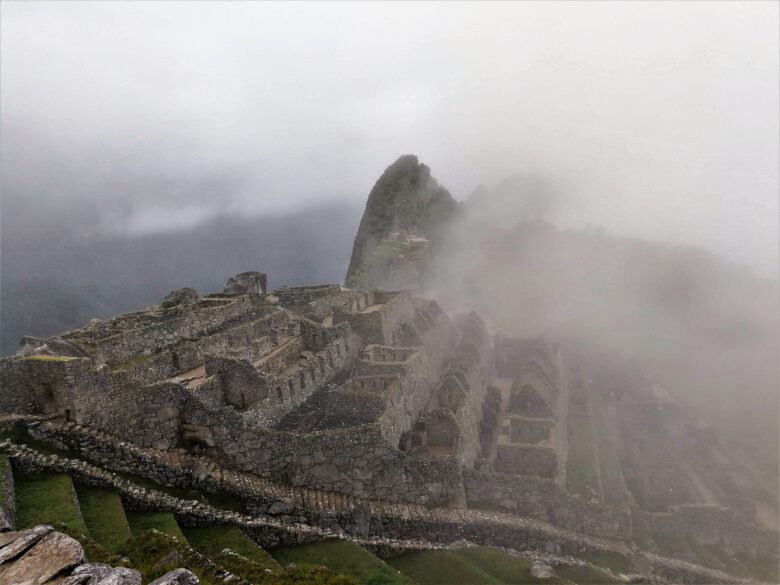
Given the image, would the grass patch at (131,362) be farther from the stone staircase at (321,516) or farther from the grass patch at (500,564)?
the grass patch at (500,564)

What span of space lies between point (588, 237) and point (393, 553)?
88463mm

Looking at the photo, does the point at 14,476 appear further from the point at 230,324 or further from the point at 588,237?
the point at 588,237

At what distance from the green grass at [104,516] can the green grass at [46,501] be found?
0.42m

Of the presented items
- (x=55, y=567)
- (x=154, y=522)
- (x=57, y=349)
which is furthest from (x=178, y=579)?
(x=57, y=349)

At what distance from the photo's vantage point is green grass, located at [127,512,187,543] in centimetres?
1338

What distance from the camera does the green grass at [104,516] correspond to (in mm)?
12070

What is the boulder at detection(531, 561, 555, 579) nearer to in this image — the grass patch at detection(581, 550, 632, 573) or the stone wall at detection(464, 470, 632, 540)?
the grass patch at detection(581, 550, 632, 573)

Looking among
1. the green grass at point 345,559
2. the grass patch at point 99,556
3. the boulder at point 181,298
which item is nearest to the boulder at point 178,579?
the grass patch at point 99,556

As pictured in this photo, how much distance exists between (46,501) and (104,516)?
126cm

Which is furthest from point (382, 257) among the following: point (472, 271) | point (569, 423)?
point (569, 423)

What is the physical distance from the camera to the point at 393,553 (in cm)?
1648

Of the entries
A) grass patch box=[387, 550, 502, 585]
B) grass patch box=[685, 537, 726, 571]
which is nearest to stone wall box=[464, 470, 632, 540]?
grass patch box=[387, 550, 502, 585]

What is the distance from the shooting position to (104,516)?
42.7ft

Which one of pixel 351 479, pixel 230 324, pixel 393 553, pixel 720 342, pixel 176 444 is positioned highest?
pixel 230 324
